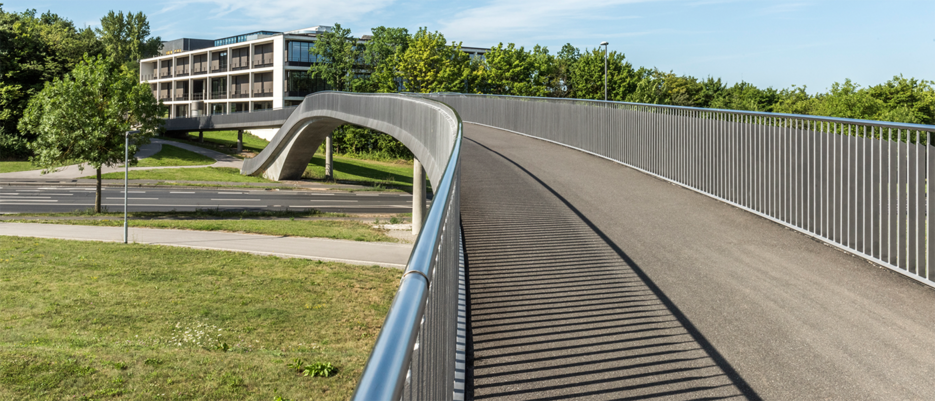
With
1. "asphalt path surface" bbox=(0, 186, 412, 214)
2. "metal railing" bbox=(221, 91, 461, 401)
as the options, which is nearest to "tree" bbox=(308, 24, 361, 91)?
"asphalt path surface" bbox=(0, 186, 412, 214)

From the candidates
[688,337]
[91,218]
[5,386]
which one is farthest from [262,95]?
[688,337]

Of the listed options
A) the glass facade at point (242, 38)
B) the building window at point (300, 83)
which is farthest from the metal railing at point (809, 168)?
the glass facade at point (242, 38)

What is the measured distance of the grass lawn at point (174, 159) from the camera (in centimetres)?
4995

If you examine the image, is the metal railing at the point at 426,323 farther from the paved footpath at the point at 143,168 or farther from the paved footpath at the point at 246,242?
the paved footpath at the point at 143,168

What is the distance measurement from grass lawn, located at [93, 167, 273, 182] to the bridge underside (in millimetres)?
37976

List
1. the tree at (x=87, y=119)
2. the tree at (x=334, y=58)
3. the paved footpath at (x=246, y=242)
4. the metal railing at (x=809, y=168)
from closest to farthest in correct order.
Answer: the metal railing at (x=809, y=168), the paved footpath at (x=246, y=242), the tree at (x=87, y=119), the tree at (x=334, y=58)

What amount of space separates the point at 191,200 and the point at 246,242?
541 inches

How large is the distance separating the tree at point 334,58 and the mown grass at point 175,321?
176 feet

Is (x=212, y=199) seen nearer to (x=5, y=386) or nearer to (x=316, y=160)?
(x=316, y=160)

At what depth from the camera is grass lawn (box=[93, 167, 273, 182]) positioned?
43.1 metres

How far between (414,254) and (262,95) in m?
78.8

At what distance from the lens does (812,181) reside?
8.76 meters

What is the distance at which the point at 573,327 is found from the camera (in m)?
5.67

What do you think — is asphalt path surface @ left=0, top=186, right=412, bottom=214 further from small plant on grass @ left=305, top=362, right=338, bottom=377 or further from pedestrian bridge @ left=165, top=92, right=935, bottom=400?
small plant on grass @ left=305, top=362, right=338, bottom=377
